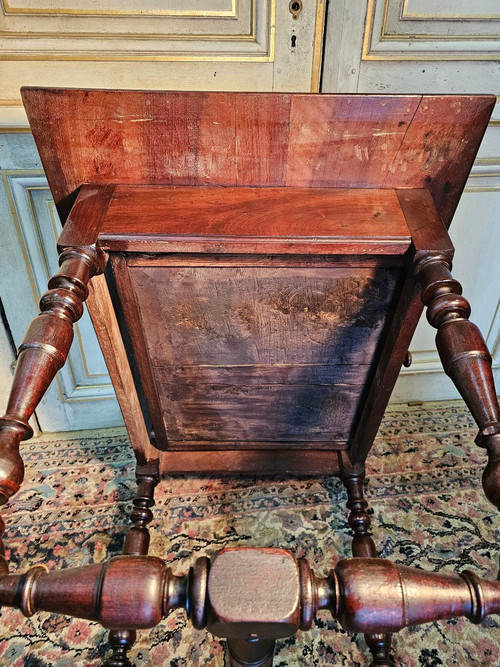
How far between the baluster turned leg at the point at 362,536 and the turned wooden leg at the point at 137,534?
58 cm

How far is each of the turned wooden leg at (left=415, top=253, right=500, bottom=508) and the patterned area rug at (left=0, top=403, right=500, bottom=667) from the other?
31.5 inches

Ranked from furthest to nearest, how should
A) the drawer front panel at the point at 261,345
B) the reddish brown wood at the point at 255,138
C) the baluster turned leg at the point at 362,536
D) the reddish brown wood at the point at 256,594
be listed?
1. the baluster turned leg at the point at 362,536
2. the drawer front panel at the point at 261,345
3. the reddish brown wood at the point at 255,138
4. the reddish brown wood at the point at 256,594

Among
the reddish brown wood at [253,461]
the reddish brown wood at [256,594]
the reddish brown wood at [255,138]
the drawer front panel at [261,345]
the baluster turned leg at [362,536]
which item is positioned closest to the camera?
the reddish brown wood at [256,594]

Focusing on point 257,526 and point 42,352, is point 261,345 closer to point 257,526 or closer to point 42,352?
point 42,352

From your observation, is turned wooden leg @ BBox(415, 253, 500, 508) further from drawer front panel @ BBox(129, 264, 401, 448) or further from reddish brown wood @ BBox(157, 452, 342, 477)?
reddish brown wood @ BBox(157, 452, 342, 477)

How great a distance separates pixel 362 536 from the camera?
4.45 feet

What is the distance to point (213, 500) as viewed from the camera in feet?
5.22

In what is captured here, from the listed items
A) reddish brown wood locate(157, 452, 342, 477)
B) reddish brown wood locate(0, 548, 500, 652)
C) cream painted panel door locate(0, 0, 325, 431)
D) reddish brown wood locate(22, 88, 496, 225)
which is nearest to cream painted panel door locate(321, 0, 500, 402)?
cream painted panel door locate(0, 0, 325, 431)

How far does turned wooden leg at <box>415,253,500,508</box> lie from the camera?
758 mm

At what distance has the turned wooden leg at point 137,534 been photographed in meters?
1.17

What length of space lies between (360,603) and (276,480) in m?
1.09

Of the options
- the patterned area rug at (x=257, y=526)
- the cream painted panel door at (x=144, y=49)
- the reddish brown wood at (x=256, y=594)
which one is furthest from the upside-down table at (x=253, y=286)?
the cream painted panel door at (x=144, y=49)

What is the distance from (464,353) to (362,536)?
30.5 inches

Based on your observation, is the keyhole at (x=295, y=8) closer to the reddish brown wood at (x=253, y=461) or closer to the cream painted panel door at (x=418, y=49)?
the cream painted panel door at (x=418, y=49)
